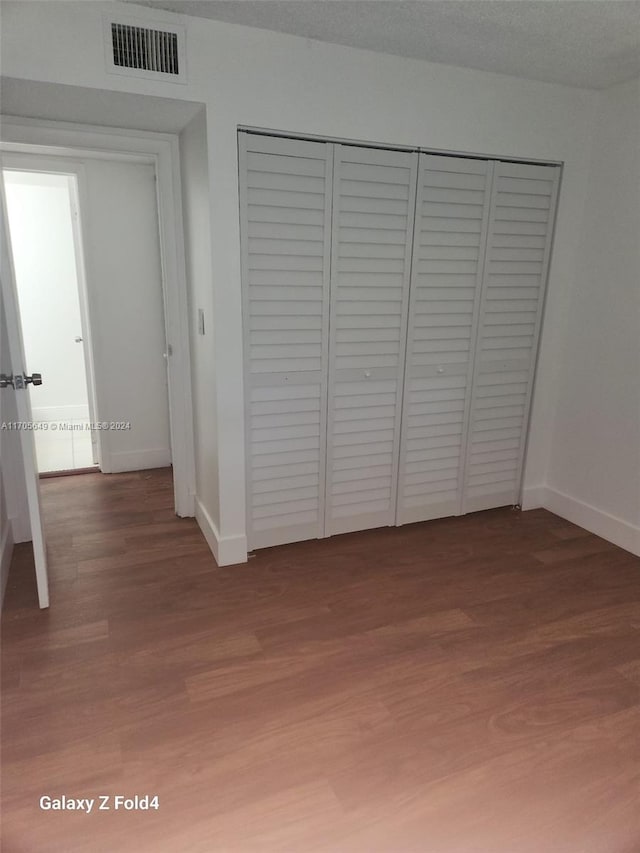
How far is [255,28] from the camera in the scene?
7.04 ft

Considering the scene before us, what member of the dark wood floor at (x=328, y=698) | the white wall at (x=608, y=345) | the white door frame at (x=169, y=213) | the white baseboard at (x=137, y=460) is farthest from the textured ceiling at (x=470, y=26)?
the white baseboard at (x=137, y=460)

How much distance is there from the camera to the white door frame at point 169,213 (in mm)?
2412

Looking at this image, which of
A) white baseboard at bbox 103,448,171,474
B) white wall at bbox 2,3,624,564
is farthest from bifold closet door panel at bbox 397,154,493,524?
white baseboard at bbox 103,448,171,474

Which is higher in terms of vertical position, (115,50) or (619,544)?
(115,50)

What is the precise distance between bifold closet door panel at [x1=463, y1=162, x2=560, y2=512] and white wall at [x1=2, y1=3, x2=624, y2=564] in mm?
115

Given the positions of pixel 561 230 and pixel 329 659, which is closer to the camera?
pixel 329 659

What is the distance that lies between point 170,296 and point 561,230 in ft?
7.04

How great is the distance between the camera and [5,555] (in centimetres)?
254

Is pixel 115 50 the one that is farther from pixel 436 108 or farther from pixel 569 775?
pixel 569 775

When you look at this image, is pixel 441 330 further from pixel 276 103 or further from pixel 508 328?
pixel 276 103

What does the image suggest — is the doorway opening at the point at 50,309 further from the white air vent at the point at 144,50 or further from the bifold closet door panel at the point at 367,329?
the white air vent at the point at 144,50

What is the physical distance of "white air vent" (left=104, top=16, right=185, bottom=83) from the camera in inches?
78.3

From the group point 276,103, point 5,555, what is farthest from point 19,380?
point 276,103

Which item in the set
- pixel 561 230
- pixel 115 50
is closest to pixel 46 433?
pixel 115 50
